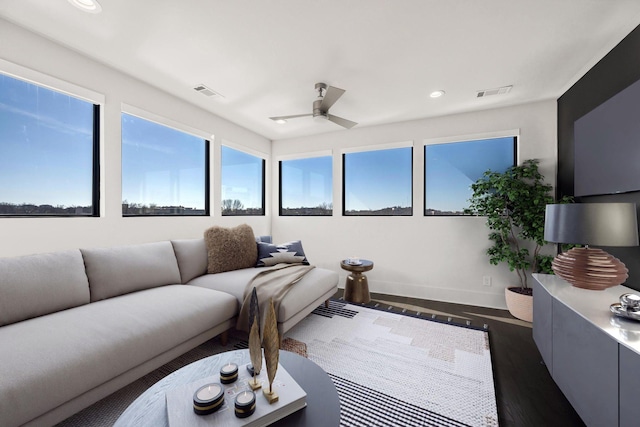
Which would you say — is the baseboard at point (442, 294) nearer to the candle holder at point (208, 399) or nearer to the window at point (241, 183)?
the window at point (241, 183)

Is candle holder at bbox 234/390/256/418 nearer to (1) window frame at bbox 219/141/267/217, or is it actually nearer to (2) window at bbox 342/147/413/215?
(1) window frame at bbox 219/141/267/217

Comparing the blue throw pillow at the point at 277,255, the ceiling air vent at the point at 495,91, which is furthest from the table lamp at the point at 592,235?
the blue throw pillow at the point at 277,255

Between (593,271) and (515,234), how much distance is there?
5.39 feet

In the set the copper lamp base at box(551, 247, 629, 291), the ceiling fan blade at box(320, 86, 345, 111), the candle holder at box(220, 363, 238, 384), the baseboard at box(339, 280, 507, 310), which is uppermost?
the ceiling fan blade at box(320, 86, 345, 111)

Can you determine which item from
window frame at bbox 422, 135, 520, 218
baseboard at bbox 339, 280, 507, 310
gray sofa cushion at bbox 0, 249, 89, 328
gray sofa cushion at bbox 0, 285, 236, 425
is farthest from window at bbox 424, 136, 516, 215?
gray sofa cushion at bbox 0, 249, 89, 328

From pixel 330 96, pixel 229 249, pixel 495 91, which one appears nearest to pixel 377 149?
pixel 495 91

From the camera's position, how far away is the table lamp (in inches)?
62.2

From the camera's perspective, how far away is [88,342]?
4.62ft

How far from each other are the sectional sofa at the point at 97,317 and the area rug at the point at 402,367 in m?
0.41

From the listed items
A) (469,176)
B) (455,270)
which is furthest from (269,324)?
(469,176)

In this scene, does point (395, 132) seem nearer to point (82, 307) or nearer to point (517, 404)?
point (517, 404)

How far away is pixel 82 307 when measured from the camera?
1.84 meters

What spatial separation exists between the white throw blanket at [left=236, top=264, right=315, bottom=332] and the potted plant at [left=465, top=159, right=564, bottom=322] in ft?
7.15

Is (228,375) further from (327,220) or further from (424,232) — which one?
(327,220)
